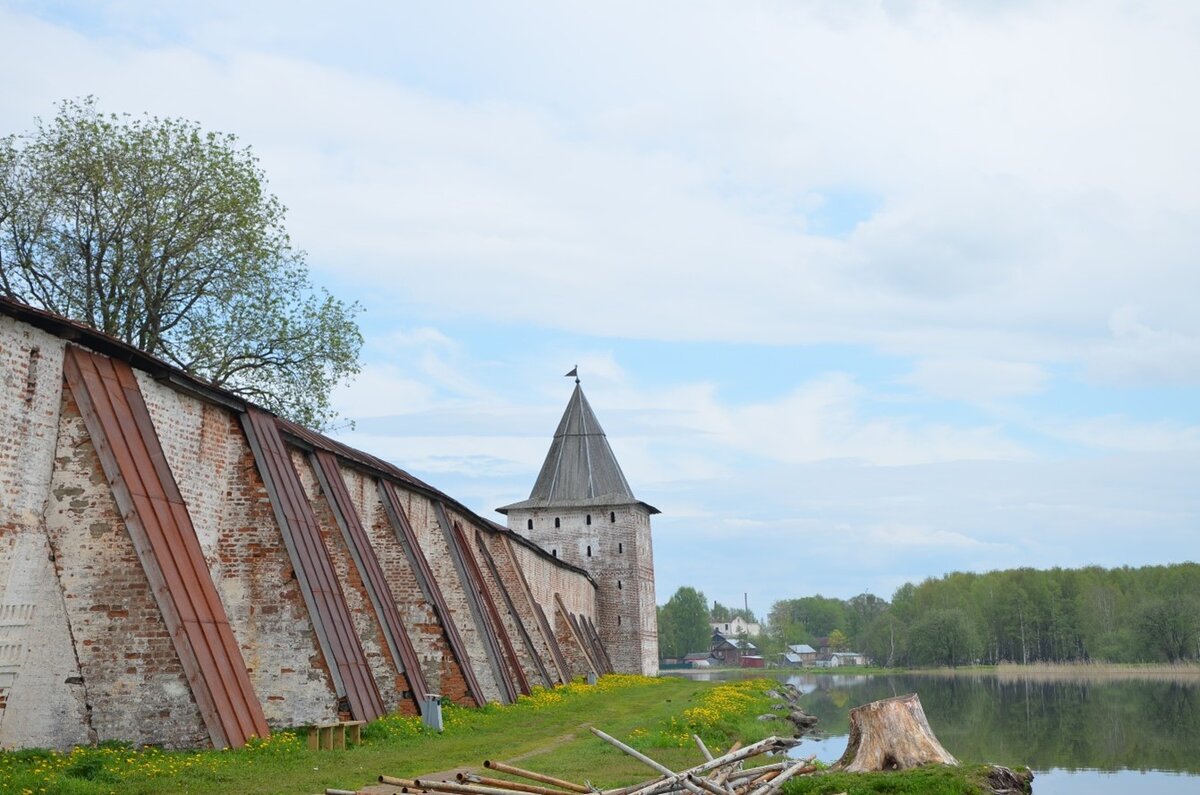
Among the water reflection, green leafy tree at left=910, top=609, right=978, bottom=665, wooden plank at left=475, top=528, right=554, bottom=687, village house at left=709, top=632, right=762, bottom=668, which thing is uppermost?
wooden plank at left=475, top=528, right=554, bottom=687

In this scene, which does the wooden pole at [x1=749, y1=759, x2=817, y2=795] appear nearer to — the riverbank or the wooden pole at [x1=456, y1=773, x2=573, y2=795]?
the riverbank

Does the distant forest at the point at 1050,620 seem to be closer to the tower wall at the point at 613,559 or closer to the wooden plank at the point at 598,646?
the tower wall at the point at 613,559

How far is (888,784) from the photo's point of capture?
9.12 m

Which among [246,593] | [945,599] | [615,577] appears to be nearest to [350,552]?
[246,593]

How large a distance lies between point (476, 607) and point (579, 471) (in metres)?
28.1

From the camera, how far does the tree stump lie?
10.2 m

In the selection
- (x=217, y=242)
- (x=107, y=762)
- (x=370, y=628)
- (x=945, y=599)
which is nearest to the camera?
(x=107, y=762)

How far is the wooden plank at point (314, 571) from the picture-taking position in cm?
1431

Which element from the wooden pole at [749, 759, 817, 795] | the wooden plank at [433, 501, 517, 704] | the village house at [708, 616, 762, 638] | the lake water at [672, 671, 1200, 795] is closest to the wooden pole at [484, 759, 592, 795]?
the wooden pole at [749, 759, 817, 795]

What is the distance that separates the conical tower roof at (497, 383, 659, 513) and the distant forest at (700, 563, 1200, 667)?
1115 inches

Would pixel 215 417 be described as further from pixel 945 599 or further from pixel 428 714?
pixel 945 599

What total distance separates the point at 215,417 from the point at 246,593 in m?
2.35

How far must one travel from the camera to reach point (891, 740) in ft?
33.9

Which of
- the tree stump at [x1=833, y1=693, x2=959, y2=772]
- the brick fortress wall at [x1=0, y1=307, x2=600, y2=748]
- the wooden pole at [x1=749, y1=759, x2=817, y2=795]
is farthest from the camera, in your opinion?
the brick fortress wall at [x1=0, y1=307, x2=600, y2=748]
